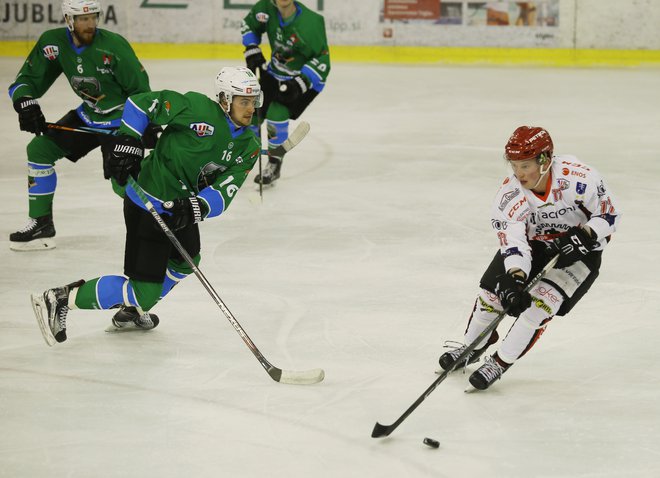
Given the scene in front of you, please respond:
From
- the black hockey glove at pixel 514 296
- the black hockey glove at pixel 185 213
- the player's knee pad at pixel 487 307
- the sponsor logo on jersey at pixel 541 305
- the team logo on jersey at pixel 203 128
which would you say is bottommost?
the player's knee pad at pixel 487 307

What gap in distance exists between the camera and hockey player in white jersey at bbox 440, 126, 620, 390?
3422mm

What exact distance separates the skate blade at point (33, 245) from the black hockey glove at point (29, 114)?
57cm

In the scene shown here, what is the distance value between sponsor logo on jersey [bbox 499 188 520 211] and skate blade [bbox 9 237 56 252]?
2.71 meters

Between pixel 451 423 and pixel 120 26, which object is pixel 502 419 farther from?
pixel 120 26

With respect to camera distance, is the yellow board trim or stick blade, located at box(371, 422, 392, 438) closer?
stick blade, located at box(371, 422, 392, 438)

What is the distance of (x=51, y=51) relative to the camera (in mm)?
5250

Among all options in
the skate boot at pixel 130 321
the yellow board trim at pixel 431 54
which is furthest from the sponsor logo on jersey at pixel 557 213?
the yellow board trim at pixel 431 54

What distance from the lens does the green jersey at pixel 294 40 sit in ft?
22.2

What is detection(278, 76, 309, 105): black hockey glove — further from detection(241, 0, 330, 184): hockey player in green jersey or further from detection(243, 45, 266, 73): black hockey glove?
detection(243, 45, 266, 73): black hockey glove

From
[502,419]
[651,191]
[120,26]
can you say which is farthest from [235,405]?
[120,26]

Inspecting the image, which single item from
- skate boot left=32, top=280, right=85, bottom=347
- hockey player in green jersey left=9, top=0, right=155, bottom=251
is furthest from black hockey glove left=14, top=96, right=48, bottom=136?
skate boot left=32, top=280, right=85, bottom=347

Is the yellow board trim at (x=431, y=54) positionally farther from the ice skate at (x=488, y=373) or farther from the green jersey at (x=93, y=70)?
the ice skate at (x=488, y=373)

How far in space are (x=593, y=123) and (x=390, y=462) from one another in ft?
20.1

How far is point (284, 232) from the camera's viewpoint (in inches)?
227
